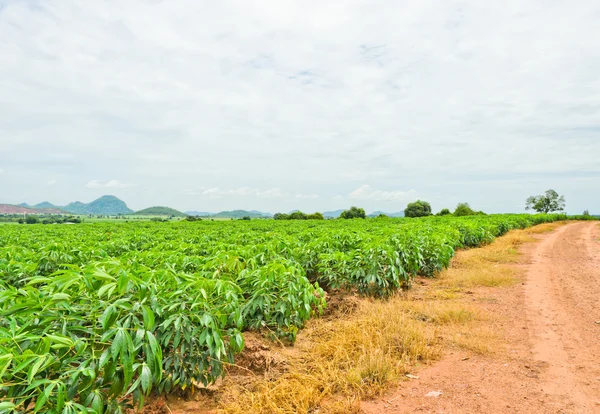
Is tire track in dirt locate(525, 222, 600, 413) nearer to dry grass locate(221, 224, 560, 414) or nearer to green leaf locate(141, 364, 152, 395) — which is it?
dry grass locate(221, 224, 560, 414)

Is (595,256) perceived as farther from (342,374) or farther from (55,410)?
(55,410)

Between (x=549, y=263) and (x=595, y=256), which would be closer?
(x=549, y=263)

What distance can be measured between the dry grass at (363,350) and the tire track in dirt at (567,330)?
2.47ft

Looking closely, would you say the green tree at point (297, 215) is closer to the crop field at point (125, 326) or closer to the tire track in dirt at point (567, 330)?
the tire track in dirt at point (567, 330)

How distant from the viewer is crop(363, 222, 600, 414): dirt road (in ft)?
11.4

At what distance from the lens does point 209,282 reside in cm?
347

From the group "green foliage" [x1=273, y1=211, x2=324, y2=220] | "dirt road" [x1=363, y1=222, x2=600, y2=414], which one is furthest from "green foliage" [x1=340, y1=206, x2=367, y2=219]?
"dirt road" [x1=363, y1=222, x2=600, y2=414]

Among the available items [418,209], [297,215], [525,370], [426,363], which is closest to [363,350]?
[426,363]

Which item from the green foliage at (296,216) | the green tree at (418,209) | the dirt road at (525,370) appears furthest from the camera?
the green tree at (418,209)

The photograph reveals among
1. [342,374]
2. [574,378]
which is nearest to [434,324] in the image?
[574,378]

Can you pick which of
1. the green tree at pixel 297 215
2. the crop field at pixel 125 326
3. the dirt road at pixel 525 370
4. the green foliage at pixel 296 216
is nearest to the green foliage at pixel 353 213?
the green foliage at pixel 296 216

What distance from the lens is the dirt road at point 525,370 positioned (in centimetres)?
348

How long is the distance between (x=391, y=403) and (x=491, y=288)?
6.03 meters

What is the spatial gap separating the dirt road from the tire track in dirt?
0.01m
